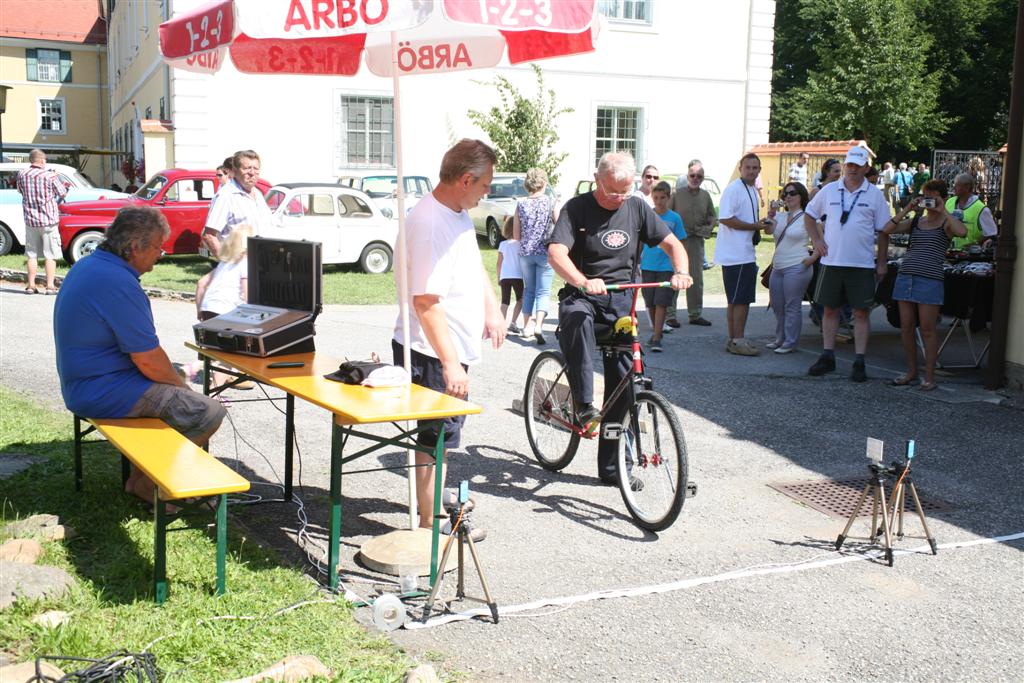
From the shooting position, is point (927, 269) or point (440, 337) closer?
point (440, 337)

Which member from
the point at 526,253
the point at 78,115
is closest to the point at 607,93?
the point at 526,253

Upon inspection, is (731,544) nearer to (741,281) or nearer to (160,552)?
(160,552)

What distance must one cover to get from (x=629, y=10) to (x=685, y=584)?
25017 millimetres

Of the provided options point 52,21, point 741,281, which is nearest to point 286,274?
point 741,281

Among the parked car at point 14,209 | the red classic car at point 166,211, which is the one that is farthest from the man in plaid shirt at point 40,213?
the parked car at point 14,209

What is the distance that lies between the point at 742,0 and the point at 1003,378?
848 inches

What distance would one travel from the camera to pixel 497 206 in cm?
2253

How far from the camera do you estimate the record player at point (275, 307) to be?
5.82 m

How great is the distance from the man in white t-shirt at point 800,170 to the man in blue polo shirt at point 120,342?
21641 mm

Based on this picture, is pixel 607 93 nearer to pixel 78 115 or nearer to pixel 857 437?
pixel 857 437

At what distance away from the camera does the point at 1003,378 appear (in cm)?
941

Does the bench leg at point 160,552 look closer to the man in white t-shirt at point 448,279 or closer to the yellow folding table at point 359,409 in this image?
the yellow folding table at point 359,409

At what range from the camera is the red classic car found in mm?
17688

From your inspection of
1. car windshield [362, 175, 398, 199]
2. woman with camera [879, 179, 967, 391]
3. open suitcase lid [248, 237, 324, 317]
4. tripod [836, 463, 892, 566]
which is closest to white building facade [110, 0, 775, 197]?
car windshield [362, 175, 398, 199]
